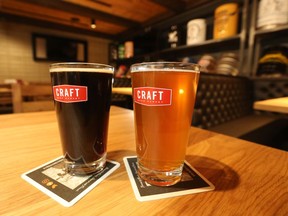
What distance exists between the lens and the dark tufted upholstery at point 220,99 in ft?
4.35

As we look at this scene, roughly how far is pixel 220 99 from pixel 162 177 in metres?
1.40

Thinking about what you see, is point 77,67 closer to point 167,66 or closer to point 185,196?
point 167,66

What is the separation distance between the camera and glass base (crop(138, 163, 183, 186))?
0.97 ft

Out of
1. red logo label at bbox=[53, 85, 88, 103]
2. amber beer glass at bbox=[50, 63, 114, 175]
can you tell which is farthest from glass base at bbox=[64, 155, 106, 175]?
red logo label at bbox=[53, 85, 88, 103]

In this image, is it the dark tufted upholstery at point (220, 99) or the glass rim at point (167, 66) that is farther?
the dark tufted upholstery at point (220, 99)

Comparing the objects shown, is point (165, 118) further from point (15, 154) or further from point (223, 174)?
point (15, 154)

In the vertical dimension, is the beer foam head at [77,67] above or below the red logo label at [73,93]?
above

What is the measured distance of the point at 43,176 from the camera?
0.31 m

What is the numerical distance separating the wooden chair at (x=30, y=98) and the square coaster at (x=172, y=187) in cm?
132

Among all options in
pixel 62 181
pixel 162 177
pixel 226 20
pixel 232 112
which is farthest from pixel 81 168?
pixel 226 20

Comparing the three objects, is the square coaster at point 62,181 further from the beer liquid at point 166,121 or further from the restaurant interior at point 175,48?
the restaurant interior at point 175,48

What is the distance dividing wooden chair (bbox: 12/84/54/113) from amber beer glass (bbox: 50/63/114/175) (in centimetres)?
122

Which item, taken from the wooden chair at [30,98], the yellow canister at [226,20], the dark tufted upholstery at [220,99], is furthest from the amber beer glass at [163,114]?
the yellow canister at [226,20]

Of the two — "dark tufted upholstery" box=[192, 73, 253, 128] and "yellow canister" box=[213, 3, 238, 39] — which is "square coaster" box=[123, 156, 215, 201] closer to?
"dark tufted upholstery" box=[192, 73, 253, 128]
